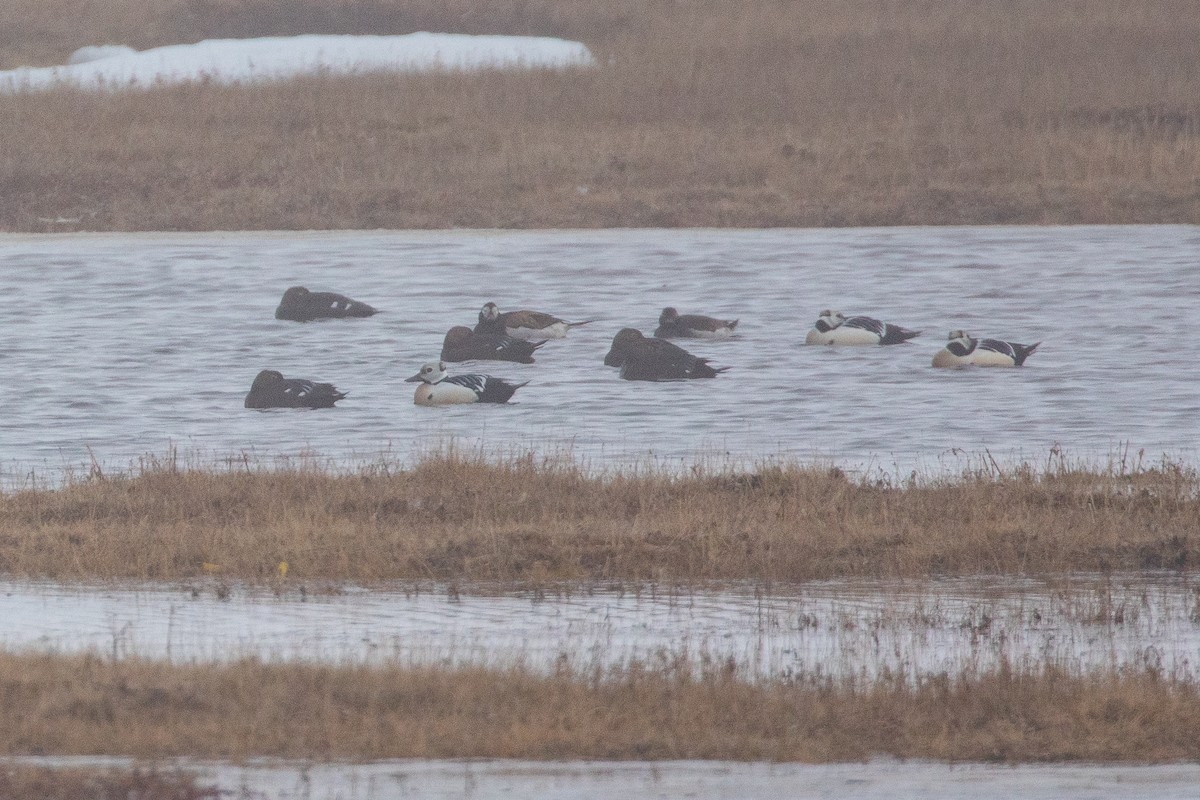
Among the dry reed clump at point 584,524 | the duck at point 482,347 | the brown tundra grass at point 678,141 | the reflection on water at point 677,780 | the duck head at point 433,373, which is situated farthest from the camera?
the brown tundra grass at point 678,141

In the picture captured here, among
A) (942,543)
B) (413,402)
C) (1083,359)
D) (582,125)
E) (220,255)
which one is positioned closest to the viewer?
(942,543)

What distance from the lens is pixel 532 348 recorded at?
73.6 feet

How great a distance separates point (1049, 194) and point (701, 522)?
74.0 feet

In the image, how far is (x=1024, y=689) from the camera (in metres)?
8.25

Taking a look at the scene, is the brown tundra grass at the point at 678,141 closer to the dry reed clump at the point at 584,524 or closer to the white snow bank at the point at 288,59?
the white snow bank at the point at 288,59

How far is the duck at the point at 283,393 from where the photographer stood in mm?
18844

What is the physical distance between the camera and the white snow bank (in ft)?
138

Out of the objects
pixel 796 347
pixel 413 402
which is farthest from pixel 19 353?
pixel 796 347

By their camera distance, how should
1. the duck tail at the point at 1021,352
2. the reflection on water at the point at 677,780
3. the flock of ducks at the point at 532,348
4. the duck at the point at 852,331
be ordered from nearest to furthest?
the reflection on water at the point at 677,780, the flock of ducks at the point at 532,348, the duck tail at the point at 1021,352, the duck at the point at 852,331

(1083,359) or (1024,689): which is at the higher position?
(1024,689)

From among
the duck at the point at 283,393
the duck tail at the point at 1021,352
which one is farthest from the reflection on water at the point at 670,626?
the duck tail at the point at 1021,352

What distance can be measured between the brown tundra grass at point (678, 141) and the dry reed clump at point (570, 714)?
2499cm

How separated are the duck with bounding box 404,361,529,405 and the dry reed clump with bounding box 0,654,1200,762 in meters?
10.8

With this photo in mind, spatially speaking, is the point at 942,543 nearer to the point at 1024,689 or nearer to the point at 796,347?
the point at 1024,689
